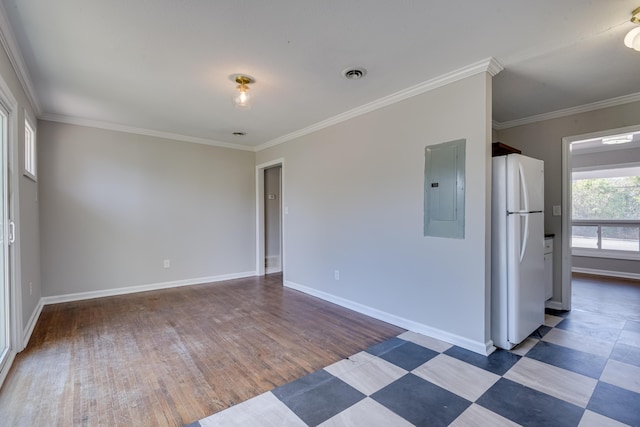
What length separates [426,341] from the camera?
2.72 m

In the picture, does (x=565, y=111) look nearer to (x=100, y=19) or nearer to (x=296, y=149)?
(x=296, y=149)

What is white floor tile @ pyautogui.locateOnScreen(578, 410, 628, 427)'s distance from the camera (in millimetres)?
1656

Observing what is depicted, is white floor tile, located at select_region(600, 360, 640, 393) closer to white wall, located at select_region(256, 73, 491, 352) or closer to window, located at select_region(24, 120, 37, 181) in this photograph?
white wall, located at select_region(256, 73, 491, 352)

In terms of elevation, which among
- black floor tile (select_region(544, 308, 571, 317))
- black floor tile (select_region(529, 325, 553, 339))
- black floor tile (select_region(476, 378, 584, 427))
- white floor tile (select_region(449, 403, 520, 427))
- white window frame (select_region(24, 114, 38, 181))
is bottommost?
black floor tile (select_region(544, 308, 571, 317))

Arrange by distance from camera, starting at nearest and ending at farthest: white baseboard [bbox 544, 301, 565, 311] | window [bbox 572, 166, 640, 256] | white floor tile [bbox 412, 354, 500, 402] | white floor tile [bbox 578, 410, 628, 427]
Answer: white floor tile [bbox 578, 410, 628, 427]
white floor tile [bbox 412, 354, 500, 402]
white baseboard [bbox 544, 301, 565, 311]
window [bbox 572, 166, 640, 256]

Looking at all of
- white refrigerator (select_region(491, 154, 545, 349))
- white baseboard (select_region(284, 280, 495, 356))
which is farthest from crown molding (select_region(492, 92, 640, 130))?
white baseboard (select_region(284, 280, 495, 356))

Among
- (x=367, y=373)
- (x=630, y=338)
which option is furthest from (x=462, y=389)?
(x=630, y=338)

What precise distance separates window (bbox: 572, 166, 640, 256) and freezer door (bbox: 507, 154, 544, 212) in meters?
4.37

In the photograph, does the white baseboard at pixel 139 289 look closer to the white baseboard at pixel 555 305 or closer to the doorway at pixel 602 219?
the white baseboard at pixel 555 305

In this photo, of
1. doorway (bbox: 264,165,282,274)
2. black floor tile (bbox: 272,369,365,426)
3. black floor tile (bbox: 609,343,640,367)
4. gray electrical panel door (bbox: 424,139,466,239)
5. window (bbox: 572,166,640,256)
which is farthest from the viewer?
doorway (bbox: 264,165,282,274)

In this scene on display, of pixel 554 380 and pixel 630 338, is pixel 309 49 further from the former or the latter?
pixel 630 338

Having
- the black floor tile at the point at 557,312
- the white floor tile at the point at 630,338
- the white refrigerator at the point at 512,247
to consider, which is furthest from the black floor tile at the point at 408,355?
the black floor tile at the point at 557,312

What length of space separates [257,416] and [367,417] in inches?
25.4

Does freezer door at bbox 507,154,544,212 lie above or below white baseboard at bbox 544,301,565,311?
above
